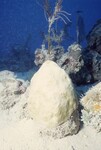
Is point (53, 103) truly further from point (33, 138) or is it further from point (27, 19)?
point (27, 19)

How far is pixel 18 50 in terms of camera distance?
52.1 ft

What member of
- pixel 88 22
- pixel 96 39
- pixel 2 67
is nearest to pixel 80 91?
pixel 96 39

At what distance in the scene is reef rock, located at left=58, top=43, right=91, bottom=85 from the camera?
6.03 metres

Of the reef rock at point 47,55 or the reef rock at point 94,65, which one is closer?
the reef rock at point 47,55

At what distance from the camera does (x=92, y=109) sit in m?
4.62

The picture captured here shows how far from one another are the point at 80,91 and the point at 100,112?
1226mm

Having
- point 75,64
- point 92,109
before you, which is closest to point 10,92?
point 75,64

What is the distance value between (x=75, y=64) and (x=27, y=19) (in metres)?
42.5

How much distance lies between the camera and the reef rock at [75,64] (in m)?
6.03

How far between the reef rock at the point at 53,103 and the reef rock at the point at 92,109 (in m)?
0.23

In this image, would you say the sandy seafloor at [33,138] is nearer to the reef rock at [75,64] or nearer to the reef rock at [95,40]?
the reef rock at [75,64]

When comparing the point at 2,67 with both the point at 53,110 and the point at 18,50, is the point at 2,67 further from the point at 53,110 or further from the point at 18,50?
the point at 53,110

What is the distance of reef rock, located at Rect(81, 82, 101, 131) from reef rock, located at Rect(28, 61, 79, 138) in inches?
9.1

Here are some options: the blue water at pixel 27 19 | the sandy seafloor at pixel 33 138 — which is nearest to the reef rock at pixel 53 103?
the sandy seafloor at pixel 33 138
